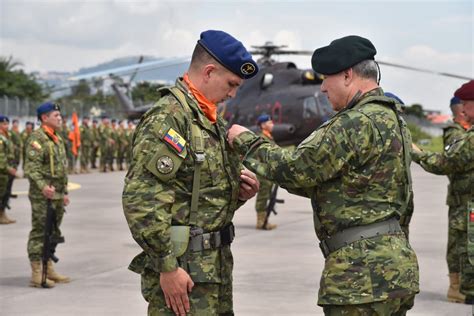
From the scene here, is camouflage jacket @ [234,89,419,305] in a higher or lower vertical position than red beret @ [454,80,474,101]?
lower

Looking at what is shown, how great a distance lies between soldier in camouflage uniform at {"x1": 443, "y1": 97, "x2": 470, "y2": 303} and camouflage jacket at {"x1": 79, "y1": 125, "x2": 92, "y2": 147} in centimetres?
2366

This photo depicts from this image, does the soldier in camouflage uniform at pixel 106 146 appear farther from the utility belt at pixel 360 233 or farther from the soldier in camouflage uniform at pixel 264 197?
the utility belt at pixel 360 233

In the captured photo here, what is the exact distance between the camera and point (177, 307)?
3752mm

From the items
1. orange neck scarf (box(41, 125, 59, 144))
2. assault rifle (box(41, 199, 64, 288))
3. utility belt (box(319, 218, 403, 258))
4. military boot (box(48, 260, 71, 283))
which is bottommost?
military boot (box(48, 260, 71, 283))

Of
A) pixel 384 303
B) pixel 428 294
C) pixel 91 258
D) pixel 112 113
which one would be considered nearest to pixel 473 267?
pixel 428 294

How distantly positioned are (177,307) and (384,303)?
0.94 metres

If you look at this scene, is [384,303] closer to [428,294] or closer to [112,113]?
[428,294]

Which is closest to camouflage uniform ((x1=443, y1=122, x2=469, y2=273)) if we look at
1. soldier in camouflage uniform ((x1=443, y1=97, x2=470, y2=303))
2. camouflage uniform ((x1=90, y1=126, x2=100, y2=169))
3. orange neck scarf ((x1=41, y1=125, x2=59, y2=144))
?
soldier in camouflage uniform ((x1=443, y1=97, x2=470, y2=303))

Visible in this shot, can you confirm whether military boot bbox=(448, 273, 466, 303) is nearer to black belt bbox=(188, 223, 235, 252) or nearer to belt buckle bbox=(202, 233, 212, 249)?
black belt bbox=(188, 223, 235, 252)

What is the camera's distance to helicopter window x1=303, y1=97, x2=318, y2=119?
21531 millimetres

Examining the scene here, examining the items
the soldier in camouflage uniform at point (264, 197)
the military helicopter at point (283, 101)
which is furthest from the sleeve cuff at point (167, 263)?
the military helicopter at point (283, 101)

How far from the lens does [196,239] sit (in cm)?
385

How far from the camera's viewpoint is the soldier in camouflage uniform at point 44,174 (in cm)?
845

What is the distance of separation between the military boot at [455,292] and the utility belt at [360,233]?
→ 14.5 feet
